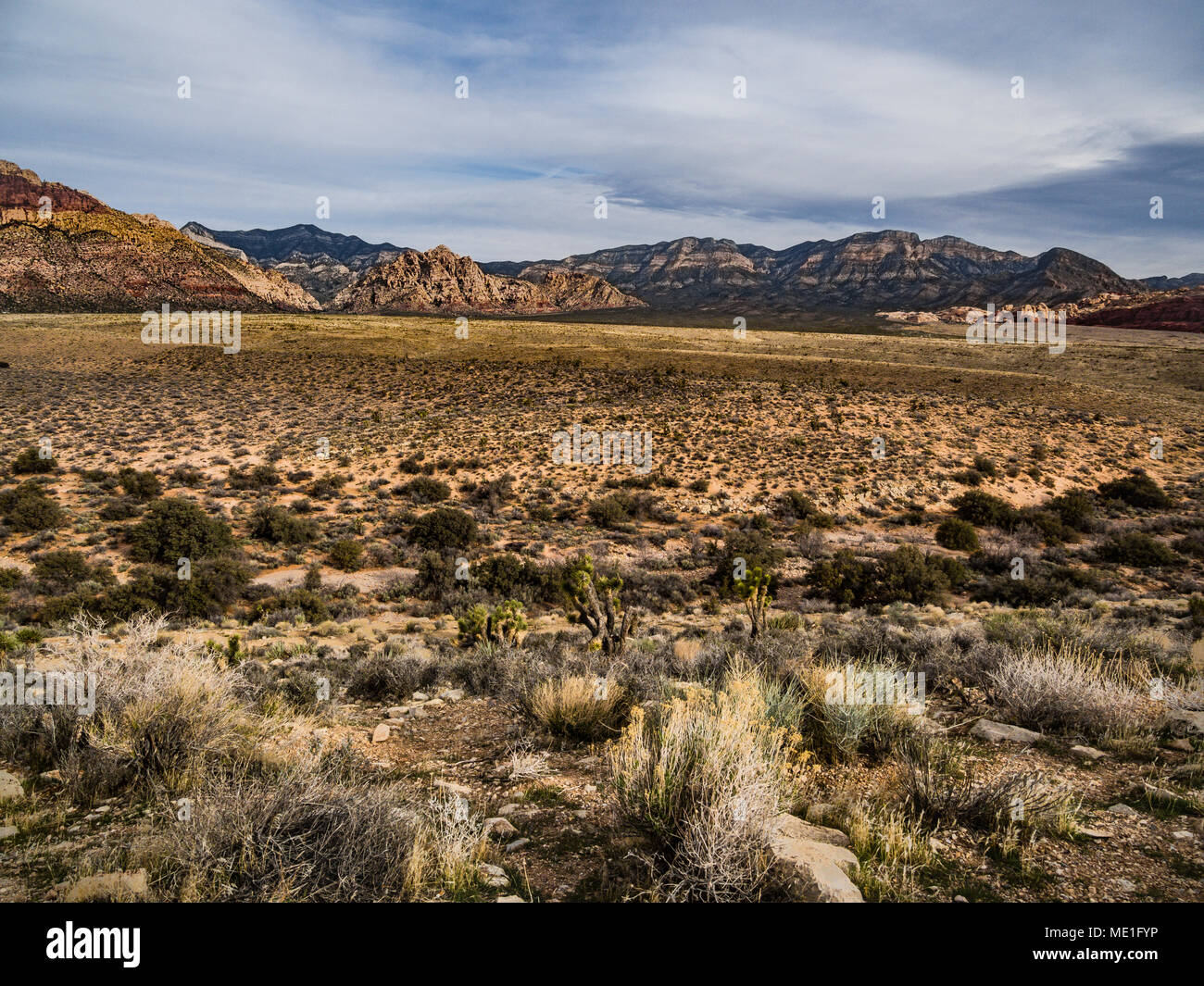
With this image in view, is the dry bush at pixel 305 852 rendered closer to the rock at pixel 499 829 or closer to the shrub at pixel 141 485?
the rock at pixel 499 829

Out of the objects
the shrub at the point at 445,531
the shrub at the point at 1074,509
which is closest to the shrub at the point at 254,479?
the shrub at the point at 445,531

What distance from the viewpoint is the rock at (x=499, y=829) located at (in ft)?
11.9

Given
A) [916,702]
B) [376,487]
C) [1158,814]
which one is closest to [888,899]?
[1158,814]

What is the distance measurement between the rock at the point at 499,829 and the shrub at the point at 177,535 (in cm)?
1505

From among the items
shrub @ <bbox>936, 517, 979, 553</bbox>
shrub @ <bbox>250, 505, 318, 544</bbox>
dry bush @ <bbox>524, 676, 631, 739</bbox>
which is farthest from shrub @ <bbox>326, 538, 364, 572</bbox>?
shrub @ <bbox>936, 517, 979, 553</bbox>

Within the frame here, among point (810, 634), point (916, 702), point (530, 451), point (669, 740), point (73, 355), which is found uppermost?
point (73, 355)

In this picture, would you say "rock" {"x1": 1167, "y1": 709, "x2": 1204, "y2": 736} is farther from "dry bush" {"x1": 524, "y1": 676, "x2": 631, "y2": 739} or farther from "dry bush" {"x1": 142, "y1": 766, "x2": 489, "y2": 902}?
"dry bush" {"x1": 142, "y1": 766, "x2": 489, "y2": 902}

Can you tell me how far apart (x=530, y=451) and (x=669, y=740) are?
23.5 metres

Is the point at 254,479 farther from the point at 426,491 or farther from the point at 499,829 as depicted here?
the point at 499,829

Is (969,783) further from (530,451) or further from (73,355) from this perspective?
(73,355)

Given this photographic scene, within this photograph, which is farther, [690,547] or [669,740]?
[690,547]

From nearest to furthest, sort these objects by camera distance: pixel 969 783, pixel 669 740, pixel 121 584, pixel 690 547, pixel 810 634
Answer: pixel 669 740, pixel 969 783, pixel 810 634, pixel 121 584, pixel 690 547

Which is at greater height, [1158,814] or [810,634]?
[1158,814]
